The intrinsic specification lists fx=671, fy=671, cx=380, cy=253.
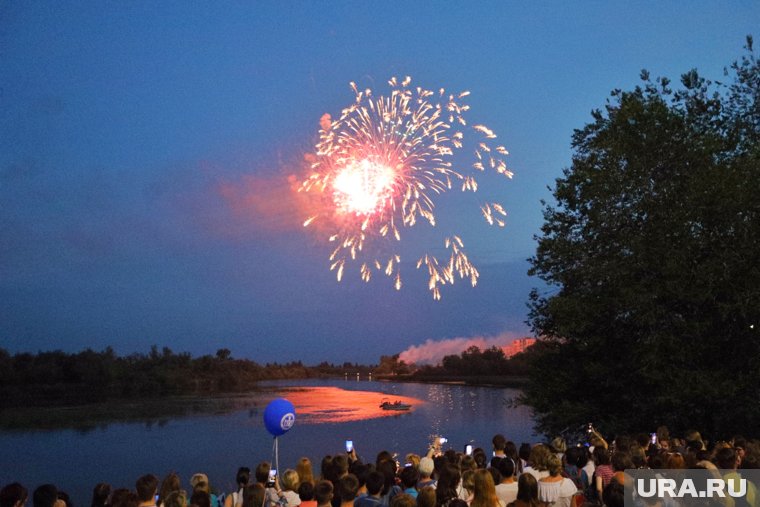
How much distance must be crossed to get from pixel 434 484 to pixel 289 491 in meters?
1.60

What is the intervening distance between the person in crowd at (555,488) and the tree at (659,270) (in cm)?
1253

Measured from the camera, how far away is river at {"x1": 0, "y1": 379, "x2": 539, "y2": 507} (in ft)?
136

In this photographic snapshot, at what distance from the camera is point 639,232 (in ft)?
66.8

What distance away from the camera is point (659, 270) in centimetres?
1930

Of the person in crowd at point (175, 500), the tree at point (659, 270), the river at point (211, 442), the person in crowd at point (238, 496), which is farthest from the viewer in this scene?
the river at point (211, 442)

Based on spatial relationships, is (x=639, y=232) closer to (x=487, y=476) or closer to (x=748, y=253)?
Result: (x=748, y=253)

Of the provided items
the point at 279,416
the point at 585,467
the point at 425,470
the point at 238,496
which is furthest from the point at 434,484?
the point at 279,416

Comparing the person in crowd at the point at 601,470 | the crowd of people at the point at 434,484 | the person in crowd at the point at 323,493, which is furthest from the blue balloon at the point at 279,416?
the person in crowd at the point at 601,470

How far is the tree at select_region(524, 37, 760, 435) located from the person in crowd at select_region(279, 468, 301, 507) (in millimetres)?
13909

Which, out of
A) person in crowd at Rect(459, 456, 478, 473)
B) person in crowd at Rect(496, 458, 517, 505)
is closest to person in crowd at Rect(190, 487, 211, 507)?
person in crowd at Rect(459, 456, 478, 473)

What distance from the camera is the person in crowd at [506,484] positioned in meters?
7.10

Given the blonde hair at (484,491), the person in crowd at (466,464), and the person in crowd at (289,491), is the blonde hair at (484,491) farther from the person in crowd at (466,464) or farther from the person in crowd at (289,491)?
the person in crowd at (289,491)

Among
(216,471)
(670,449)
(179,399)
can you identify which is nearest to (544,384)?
(670,449)

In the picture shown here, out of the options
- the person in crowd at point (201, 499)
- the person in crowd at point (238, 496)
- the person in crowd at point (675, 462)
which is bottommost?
the person in crowd at point (238, 496)
